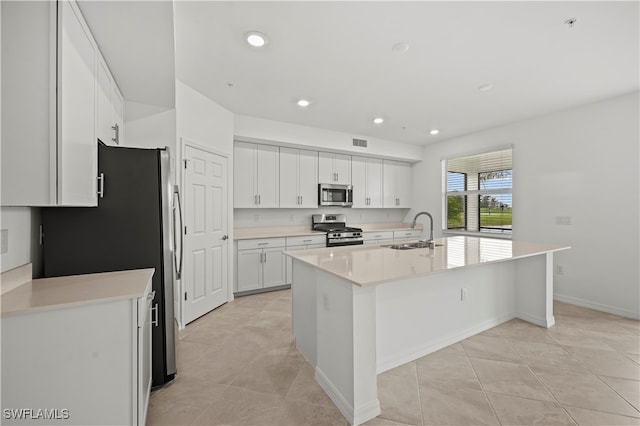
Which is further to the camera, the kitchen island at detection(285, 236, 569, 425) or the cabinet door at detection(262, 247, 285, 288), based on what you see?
the cabinet door at detection(262, 247, 285, 288)

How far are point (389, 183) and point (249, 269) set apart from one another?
3316 mm

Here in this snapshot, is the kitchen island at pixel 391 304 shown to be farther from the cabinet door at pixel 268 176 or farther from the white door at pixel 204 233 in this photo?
the cabinet door at pixel 268 176

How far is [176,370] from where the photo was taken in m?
2.12

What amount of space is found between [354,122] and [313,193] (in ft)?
4.40

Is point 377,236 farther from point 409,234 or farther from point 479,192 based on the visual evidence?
point 479,192

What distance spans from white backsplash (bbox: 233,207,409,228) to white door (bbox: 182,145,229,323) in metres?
0.91

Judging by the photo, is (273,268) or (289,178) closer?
(273,268)

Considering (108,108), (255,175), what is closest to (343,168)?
(255,175)

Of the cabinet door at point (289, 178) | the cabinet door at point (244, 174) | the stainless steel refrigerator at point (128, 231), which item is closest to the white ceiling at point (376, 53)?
the cabinet door at point (244, 174)

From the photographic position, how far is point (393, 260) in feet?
7.04

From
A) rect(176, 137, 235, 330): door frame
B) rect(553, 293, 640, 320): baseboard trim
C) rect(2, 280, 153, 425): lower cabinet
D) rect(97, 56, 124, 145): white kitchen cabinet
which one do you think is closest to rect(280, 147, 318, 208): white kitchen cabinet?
rect(176, 137, 235, 330): door frame

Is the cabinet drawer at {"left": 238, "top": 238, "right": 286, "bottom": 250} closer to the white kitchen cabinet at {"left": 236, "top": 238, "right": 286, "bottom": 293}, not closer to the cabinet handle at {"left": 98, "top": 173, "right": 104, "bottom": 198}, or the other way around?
the white kitchen cabinet at {"left": 236, "top": 238, "right": 286, "bottom": 293}

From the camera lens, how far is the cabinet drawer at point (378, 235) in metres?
5.13

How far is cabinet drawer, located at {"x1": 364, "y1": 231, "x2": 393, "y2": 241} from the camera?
513cm
